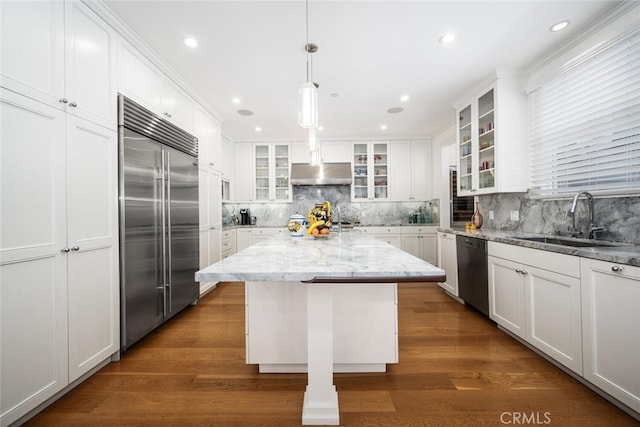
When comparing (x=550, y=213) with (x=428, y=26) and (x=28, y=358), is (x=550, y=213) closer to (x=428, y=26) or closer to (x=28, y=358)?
(x=428, y=26)

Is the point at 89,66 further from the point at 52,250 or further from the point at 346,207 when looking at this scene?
the point at 346,207

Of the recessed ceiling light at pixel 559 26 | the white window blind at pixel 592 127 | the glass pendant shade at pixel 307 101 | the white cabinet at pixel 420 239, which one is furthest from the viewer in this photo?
the white cabinet at pixel 420 239

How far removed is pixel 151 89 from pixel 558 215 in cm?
390

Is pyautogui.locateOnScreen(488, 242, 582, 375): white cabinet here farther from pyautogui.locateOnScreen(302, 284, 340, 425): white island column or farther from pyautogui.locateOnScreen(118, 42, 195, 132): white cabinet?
pyautogui.locateOnScreen(118, 42, 195, 132): white cabinet

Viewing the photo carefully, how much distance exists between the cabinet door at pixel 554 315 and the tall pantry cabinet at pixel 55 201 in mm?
3153

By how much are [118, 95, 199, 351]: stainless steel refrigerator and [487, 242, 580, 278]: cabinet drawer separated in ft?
10.3

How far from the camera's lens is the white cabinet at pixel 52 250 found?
1333 millimetres

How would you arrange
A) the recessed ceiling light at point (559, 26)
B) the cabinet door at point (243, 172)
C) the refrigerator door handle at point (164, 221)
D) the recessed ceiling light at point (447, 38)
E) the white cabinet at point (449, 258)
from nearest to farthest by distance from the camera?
→ the recessed ceiling light at point (559, 26), the recessed ceiling light at point (447, 38), the refrigerator door handle at point (164, 221), the white cabinet at point (449, 258), the cabinet door at point (243, 172)

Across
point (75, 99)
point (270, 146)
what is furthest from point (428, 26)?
point (270, 146)

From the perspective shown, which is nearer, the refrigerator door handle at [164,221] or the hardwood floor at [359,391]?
the hardwood floor at [359,391]

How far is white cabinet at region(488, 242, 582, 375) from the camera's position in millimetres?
1711

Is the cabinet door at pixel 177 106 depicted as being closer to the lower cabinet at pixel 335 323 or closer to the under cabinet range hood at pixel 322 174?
the lower cabinet at pixel 335 323

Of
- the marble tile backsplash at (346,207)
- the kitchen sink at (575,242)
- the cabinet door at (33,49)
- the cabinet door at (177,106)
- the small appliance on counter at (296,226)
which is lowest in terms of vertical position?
the kitchen sink at (575,242)

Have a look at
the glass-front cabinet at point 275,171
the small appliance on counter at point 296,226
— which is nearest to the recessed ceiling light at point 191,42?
the small appliance on counter at point 296,226
